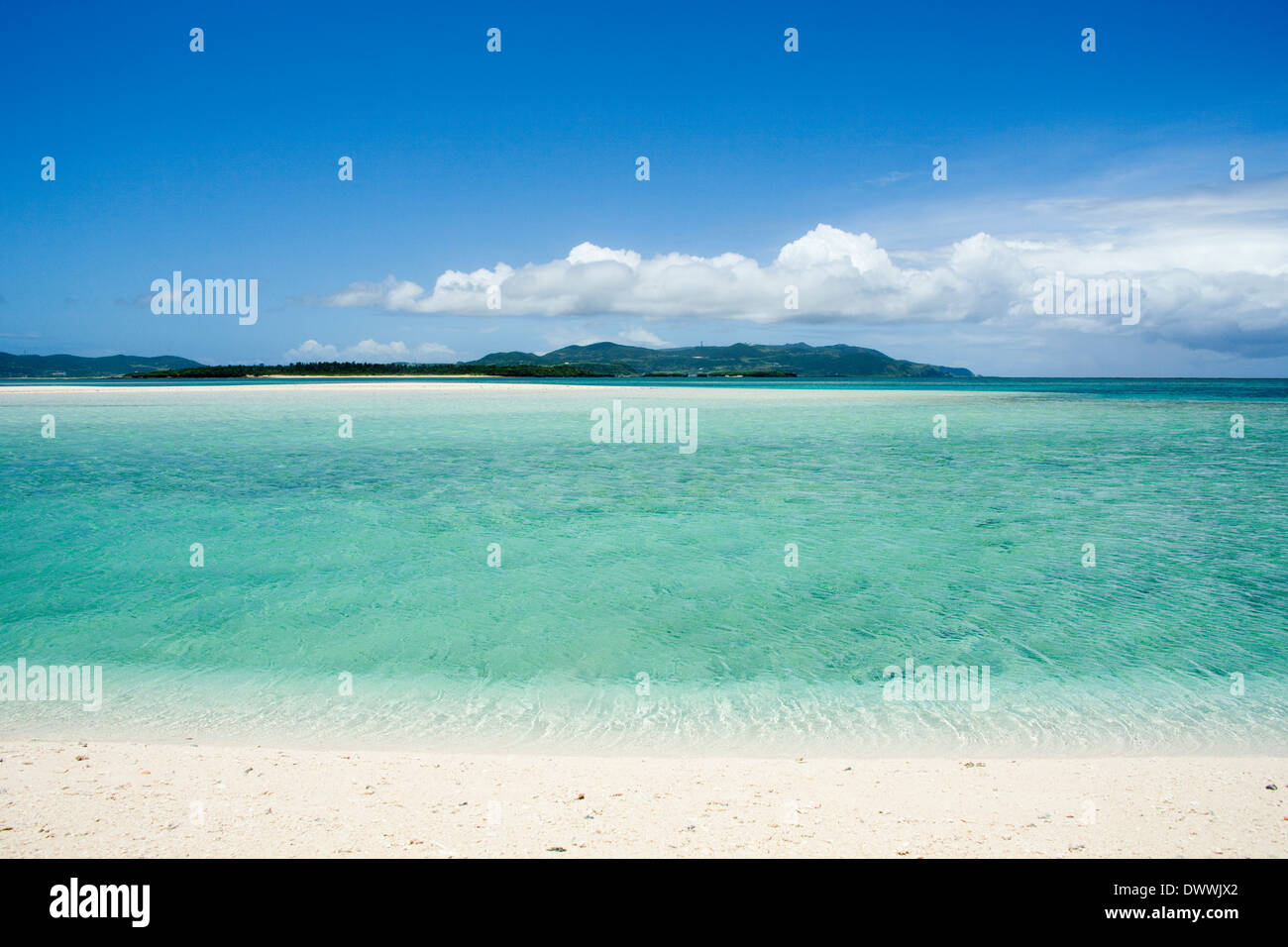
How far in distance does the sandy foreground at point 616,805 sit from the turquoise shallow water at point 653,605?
21.7 inches

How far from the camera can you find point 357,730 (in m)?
6.43

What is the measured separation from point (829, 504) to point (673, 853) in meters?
13.6

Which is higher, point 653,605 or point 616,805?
point 653,605

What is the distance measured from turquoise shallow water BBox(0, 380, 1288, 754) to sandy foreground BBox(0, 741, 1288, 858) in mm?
552

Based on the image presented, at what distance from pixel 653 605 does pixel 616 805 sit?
16.7ft

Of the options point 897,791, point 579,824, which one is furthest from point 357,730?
point 897,791

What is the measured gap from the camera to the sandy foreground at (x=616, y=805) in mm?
4332

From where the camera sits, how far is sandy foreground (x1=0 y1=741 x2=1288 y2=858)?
433 cm

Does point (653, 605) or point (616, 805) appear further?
point (653, 605)

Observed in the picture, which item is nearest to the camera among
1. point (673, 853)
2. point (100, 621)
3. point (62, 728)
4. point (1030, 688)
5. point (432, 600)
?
point (673, 853)

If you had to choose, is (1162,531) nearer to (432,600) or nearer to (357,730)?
(432,600)

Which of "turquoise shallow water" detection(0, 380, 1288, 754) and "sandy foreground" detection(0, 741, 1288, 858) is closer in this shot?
"sandy foreground" detection(0, 741, 1288, 858)

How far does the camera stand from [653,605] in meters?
9.92

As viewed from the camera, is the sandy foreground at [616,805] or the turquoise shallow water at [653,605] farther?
the turquoise shallow water at [653,605]
